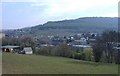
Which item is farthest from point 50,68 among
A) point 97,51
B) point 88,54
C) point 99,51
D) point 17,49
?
point 17,49

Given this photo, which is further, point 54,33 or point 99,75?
point 54,33

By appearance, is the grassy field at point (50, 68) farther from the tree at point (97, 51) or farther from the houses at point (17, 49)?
the houses at point (17, 49)

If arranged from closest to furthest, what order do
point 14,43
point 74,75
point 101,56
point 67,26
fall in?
point 74,75 → point 101,56 → point 14,43 → point 67,26

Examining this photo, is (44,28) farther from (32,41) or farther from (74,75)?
(74,75)

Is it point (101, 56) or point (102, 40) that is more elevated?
point (102, 40)

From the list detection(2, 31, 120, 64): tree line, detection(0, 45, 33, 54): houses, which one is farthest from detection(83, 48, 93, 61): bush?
detection(0, 45, 33, 54): houses

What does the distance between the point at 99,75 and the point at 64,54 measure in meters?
15.4

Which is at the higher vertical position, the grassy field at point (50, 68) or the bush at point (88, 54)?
→ the grassy field at point (50, 68)

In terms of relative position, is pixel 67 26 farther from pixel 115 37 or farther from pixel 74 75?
pixel 74 75

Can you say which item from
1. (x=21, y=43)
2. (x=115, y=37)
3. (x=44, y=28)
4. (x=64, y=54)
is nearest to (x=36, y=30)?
(x=44, y=28)

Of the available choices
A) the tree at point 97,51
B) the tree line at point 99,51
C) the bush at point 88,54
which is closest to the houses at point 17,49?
the tree line at point 99,51

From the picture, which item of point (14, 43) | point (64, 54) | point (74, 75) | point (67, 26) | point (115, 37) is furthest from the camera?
point (67, 26)

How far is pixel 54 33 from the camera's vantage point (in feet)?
152

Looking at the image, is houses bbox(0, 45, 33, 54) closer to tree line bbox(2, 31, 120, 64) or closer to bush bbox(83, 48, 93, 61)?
tree line bbox(2, 31, 120, 64)
